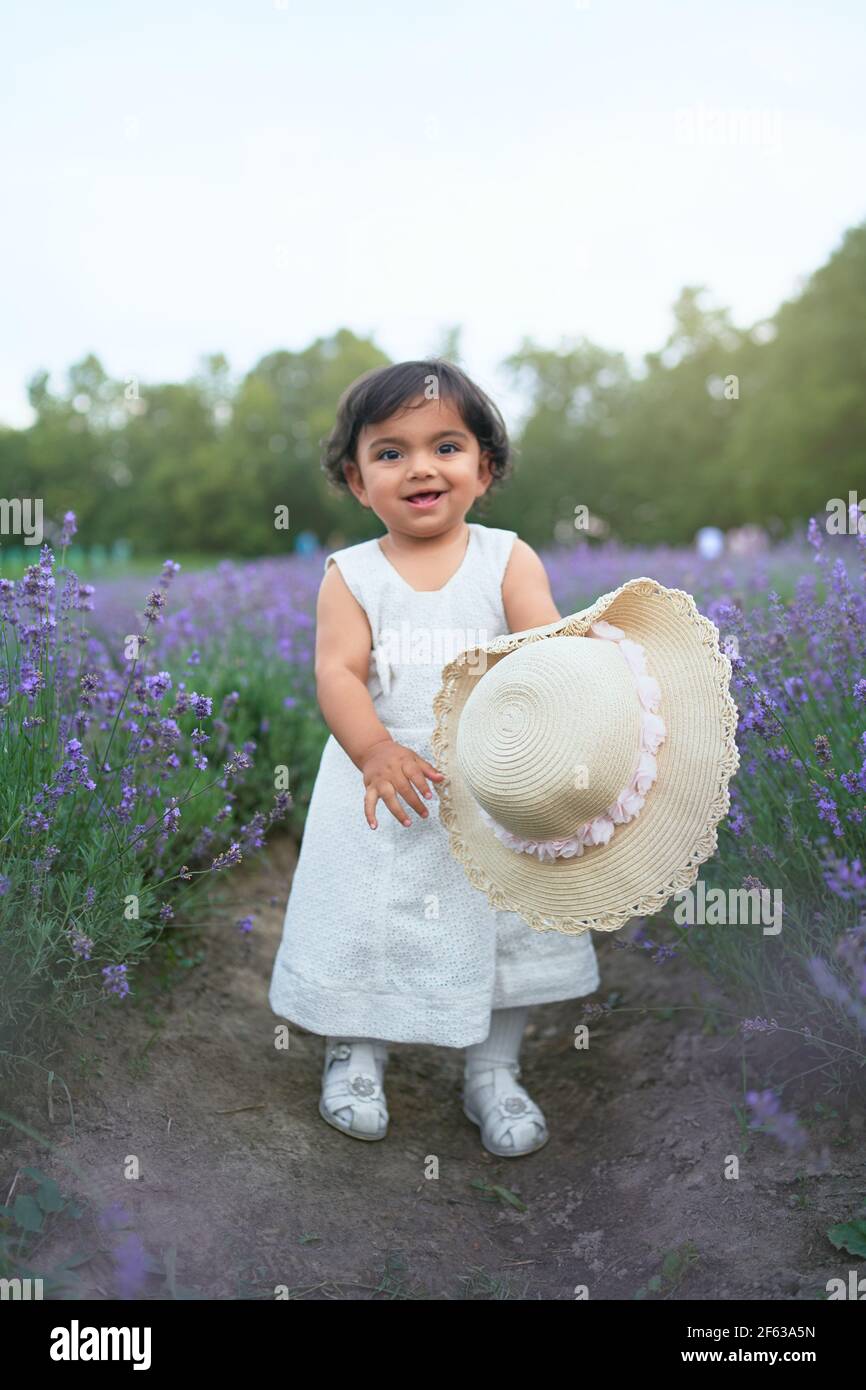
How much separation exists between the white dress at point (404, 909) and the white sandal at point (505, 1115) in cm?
20

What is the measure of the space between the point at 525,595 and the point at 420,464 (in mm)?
421

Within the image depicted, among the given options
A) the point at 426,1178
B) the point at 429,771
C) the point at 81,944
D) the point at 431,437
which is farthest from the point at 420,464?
the point at 426,1178

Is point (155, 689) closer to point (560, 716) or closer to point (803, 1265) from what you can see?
point (560, 716)

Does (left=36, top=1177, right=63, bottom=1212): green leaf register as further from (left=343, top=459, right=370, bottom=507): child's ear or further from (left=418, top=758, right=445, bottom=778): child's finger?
(left=343, top=459, right=370, bottom=507): child's ear

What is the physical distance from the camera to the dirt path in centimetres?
204

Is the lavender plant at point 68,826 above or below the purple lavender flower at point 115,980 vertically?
above

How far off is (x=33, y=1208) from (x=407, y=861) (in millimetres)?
1044

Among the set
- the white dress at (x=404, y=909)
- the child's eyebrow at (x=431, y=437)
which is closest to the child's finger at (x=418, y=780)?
the white dress at (x=404, y=909)

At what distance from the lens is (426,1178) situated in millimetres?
2475

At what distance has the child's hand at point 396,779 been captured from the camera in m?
2.23

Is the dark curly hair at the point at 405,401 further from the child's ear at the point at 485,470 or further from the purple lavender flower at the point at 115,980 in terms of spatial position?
the purple lavender flower at the point at 115,980

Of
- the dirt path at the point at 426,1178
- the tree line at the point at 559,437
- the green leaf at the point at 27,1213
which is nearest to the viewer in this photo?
the green leaf at the point at 27,1213

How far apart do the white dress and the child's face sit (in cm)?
15
